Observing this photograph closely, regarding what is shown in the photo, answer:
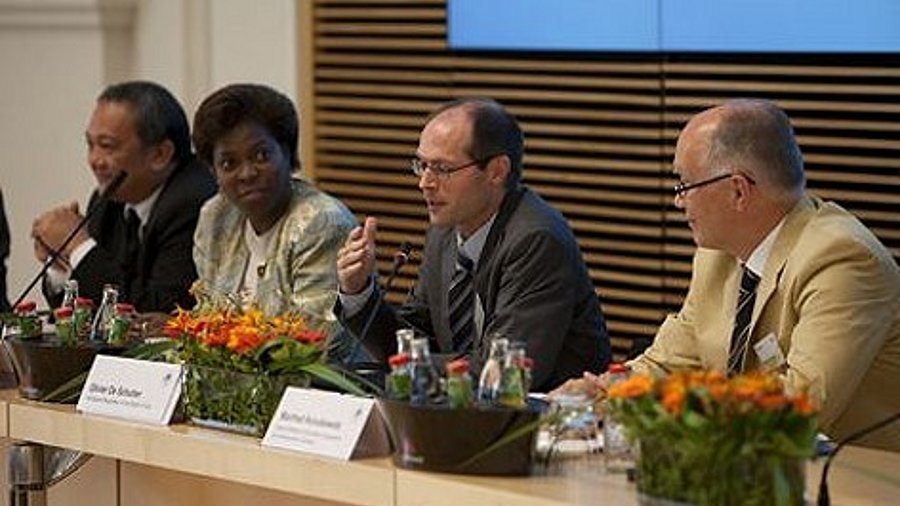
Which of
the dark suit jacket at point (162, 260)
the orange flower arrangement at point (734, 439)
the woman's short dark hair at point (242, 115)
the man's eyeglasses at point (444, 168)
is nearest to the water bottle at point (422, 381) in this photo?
the orange flower arrangement at point (734, 439)

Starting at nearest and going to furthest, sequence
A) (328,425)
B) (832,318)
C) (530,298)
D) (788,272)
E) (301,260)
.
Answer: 1. (328,425)
2. (832,318)
3. (788,272)
4. (530,298)
5. (301,260)

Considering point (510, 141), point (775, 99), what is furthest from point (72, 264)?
point (775, 99)

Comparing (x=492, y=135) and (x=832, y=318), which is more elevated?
(x=492, y=135)

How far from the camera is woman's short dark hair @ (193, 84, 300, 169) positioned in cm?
535

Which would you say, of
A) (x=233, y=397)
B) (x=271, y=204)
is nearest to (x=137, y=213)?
(x=271, y=204)

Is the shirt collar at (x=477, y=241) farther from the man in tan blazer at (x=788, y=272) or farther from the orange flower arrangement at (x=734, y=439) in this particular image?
the orange flower arrangement at (x=734, y=439)

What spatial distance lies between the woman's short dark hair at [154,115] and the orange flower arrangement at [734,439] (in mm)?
2968

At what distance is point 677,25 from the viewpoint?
625cm

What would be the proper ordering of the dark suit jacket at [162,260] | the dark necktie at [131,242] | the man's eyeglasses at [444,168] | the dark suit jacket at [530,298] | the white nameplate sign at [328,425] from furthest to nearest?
the dark necktie at [131,242]
the dark suit jacket at [162,260]
the man's eyeglasses at [444,168]
the dark suit jacket at [530,298]
the white nameplate sign at [328,425]

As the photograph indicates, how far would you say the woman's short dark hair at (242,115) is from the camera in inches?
211

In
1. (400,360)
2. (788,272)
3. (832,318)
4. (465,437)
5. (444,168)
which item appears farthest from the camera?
(444,168)

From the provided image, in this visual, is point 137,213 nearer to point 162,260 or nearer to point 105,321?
point 162,260

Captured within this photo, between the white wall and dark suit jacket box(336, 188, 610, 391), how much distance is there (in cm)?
233

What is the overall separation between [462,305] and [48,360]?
3.13 ft
